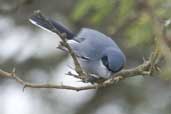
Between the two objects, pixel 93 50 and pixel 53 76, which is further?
pixel 53 76

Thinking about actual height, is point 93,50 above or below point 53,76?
above

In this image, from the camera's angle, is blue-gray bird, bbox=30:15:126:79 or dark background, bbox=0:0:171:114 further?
dark background, bbox=0:0:171:114

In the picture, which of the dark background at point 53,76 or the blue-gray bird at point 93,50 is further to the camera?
the dark background at point 53,76

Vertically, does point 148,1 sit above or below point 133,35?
above

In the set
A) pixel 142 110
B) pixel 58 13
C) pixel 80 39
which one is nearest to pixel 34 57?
pixel 58 13

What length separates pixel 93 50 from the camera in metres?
2.40

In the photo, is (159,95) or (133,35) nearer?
(133,35)

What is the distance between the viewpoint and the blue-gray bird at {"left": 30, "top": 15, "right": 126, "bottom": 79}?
2.20 m

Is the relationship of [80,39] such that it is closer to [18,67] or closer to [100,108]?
[18,67]

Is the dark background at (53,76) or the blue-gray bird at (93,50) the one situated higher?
the blue-gray bird at (93,50)

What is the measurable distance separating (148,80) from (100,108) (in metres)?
0.64

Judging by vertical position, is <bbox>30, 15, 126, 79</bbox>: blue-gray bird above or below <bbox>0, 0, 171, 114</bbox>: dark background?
above

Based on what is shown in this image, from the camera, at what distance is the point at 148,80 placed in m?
5.26

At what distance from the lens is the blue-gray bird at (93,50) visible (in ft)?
7.22
